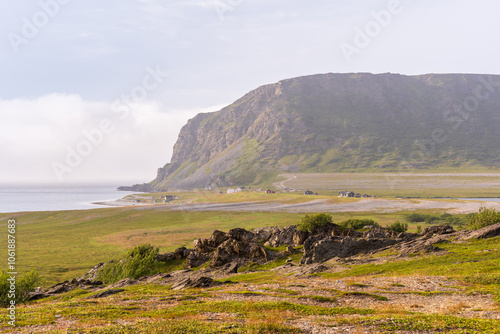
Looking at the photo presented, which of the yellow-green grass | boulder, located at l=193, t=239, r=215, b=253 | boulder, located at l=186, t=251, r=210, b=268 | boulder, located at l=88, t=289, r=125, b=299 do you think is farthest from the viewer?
the yellow-green grass

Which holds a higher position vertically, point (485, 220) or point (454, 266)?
point (454, 266)

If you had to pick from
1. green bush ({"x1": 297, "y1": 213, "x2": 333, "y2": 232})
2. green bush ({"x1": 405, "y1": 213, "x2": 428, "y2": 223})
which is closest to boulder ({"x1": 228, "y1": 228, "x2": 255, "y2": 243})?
green bush ({"x1": 297, "y1": 213, "x2": 333, "y2": 232})

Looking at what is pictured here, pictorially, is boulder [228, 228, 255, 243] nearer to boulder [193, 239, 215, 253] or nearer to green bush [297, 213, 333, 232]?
boulder [193, 239, 215, 253]

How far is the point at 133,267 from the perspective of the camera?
6650 cm

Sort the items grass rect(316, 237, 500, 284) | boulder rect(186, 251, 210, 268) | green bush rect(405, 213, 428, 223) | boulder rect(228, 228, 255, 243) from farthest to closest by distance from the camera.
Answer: green bush rect(405, 213, 428, 223) < boulder rect(228, 228, 255, 243) < boulder rect(186, 251, 210, 268) < grass rect(316, 237, 500, 284)

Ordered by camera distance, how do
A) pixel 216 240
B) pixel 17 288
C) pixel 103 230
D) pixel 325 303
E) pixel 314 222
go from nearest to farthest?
pixel 325 303
pixel 17 288
pixel 216 240
pixel 314 222
pixel 103 230

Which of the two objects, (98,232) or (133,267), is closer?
(133,267)

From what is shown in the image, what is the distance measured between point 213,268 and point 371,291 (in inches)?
1456

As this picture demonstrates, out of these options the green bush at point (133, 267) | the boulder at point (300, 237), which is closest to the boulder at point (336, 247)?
the boulder at point (300, 237)

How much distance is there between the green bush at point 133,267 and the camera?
65.8 meters

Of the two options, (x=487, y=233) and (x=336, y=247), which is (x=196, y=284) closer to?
(x=336, y=247)

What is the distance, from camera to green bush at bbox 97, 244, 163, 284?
65.8m

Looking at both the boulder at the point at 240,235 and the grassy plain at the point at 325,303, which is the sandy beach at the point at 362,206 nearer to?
the boulder at the point at 240,235

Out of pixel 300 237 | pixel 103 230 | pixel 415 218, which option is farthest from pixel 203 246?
pixel 415 218
